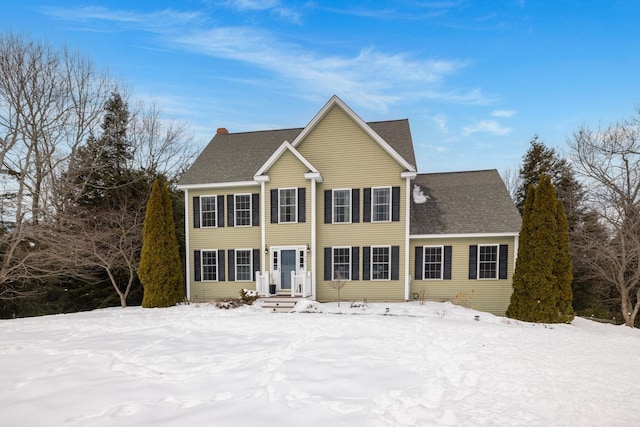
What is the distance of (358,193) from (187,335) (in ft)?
28.3

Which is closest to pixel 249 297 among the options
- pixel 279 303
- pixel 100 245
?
pixel 279 303

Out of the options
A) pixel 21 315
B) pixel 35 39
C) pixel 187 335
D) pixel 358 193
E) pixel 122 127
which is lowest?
pixel 21 315

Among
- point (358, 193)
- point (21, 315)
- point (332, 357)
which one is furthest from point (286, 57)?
point (21, 315)

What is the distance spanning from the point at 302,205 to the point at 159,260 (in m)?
6.67

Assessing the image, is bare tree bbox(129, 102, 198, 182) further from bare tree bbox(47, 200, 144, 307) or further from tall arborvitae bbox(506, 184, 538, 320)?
tall arborvitae bbox(506, 184, 538, 320)

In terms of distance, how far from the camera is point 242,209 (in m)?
14.5

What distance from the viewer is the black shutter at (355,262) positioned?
13.4 meters

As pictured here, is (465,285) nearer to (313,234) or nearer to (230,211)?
(313,234)

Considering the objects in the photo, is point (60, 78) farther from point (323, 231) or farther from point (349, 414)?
point (349, 414)

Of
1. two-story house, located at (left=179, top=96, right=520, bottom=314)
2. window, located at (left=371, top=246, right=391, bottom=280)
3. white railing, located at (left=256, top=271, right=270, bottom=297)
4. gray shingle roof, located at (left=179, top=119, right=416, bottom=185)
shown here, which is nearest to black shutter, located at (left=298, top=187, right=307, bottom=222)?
two-story house, located at (left=179, top=96, right=520, bottom=314)

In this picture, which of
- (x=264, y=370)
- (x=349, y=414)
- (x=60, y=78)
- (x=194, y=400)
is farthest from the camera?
(x=60, y=78)

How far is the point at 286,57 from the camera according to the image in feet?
49.0

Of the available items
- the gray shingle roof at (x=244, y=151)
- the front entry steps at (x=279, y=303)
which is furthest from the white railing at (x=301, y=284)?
the gray shingle roof at (x=244, y=151)

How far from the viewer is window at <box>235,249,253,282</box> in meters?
14.3
